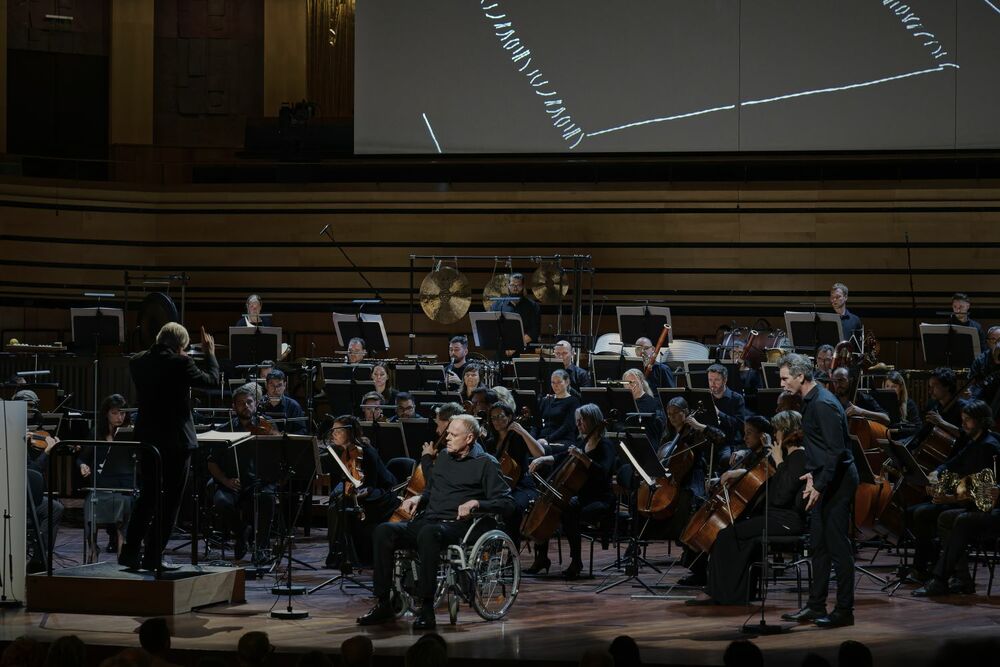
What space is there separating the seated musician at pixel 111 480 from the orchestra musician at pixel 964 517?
5.26 m

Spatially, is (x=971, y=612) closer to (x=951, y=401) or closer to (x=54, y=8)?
(x=951, y=401)

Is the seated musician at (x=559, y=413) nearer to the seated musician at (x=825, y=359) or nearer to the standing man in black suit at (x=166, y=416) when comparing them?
the seated musician at (x=825, y=359)

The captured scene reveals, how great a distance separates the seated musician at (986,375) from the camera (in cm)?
1006

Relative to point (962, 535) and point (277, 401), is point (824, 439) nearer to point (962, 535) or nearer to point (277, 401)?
point (962, 535)

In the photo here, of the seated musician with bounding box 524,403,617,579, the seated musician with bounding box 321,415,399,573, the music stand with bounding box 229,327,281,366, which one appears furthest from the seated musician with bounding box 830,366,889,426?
the music stand with bounding box 229,327,281,366

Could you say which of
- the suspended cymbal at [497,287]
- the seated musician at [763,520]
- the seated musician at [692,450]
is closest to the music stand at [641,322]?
the suspended cymbal at [497,287]

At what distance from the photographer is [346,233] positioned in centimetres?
1667

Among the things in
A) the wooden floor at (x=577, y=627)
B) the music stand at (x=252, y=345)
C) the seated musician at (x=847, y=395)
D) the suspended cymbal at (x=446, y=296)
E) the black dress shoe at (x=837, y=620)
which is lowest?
the wooden floor at (x=577, y=627)

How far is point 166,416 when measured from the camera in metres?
7.51

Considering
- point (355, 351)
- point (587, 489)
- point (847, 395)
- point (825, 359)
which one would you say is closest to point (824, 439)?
point (587, 489)

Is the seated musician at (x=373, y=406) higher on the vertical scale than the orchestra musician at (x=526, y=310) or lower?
lower

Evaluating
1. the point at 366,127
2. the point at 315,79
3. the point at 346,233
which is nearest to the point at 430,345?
the point at 346,233

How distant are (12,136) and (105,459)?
9998mm

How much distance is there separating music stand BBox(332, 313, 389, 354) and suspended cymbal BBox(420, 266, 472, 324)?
1.27 metres
